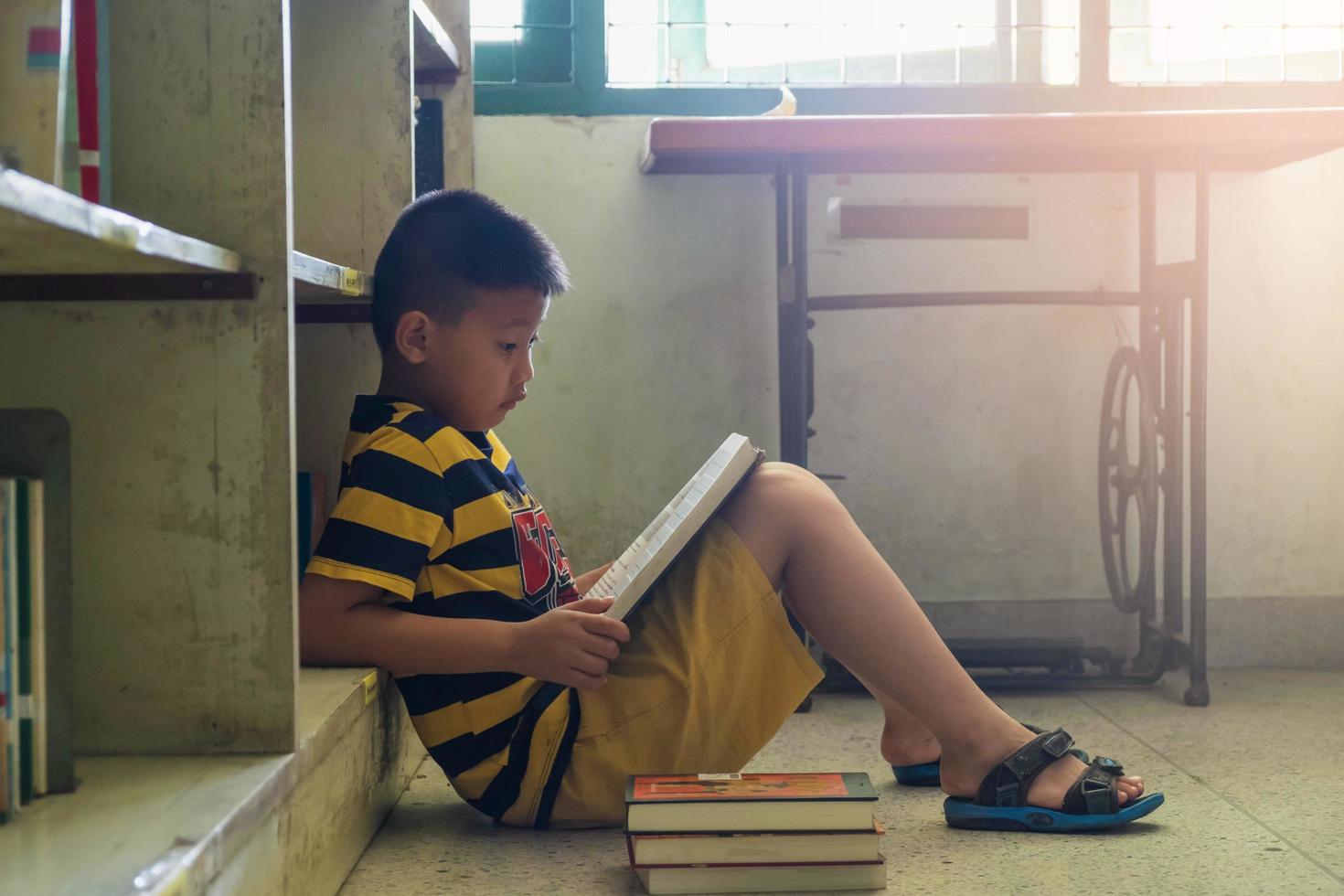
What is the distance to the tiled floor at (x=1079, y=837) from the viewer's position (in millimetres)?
1230

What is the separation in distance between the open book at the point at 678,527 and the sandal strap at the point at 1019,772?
40 cm

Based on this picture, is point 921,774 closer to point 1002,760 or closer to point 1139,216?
point 1002,760

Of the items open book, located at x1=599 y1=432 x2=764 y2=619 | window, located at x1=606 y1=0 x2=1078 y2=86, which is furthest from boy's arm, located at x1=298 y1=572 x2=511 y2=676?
window, located at x1=606 y1=0 x2=1078 y2=86

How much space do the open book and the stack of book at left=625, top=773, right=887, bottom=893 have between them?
187 mm

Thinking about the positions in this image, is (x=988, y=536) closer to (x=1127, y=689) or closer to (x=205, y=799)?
(x=1127, y=689)

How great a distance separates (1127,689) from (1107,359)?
2.08ft

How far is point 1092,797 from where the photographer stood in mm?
1355

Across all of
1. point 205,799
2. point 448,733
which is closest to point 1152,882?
point 448,733

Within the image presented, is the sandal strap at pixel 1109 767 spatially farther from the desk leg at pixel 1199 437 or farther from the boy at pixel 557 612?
the desk leg at pixel 1199 437

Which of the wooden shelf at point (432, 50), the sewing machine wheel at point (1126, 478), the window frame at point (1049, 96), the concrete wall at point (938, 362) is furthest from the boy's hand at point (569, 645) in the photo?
the window frame at point (1049, 96)

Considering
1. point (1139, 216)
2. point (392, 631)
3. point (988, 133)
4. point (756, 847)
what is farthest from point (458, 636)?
point (1139, 216)

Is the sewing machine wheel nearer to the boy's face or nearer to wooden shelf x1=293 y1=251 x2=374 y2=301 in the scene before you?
the boy's face

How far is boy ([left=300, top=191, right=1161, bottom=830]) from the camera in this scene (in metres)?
1.25

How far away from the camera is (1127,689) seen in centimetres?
222
